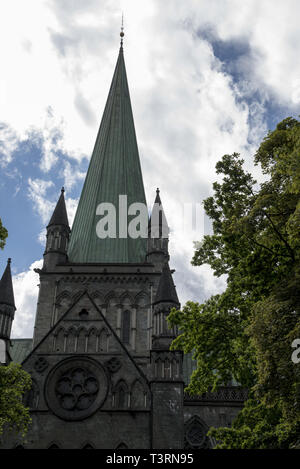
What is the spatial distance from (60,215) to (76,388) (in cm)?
1547

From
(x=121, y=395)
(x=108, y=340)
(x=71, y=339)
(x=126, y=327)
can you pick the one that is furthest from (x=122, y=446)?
(x=126, y=327)

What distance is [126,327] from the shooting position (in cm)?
3184

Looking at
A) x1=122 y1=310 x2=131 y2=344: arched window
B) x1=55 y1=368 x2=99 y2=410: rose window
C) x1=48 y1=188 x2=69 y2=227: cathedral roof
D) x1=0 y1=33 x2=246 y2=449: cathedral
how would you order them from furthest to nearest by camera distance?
x1=48 y1=188 x2=69 y2=227: cathedral roof, x1=122 y1=310 x2=131 y2=344: arched window, x1=55 y1=368 x2=99 y2=410: rose window, x1=0 y1=33 x2=246 y2=449: cathedral

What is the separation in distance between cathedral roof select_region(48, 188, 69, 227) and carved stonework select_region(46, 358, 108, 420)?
44.9 ft

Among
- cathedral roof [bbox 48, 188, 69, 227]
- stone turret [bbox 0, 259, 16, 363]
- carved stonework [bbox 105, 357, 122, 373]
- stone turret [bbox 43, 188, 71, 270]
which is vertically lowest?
carved stonework [bbox 105, 357, 122, 373]

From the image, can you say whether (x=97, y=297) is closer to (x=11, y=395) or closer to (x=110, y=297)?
(x=110, y=297)

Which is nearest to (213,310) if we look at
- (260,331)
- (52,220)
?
(260,331)

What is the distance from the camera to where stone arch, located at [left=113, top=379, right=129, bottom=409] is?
75.8ft

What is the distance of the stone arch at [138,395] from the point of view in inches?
906

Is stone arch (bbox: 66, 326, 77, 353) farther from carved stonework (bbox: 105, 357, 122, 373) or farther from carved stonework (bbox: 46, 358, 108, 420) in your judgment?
carved stonework (bbox: 105, 357, 122, 373)

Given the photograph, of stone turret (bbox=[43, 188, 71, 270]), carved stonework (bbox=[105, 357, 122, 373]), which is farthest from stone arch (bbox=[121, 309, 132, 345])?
carved stonework (bbox=[105, 357, 122, 373])

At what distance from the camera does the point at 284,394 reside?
38.7ft
